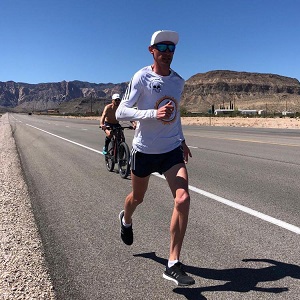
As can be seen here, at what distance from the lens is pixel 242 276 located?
3742 millimetres

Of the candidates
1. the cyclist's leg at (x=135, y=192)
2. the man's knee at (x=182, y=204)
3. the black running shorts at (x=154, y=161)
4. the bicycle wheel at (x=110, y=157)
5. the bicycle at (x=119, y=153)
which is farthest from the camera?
the bicycle wheel at (x=110, y=157)

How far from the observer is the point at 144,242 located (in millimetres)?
4766

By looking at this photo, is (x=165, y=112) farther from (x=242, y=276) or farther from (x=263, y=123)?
(x=263, y=123)

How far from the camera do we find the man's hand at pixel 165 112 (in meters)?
3.55

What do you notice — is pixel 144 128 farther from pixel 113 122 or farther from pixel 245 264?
pixel 113 122

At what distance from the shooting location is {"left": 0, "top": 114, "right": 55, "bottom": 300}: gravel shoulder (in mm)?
3498

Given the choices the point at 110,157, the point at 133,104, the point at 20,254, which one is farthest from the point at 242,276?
the point at 110,157

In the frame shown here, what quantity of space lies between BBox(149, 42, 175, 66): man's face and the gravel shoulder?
230 cm

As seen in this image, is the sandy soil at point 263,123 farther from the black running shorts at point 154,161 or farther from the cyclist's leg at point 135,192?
the black running shorts at point 154,161

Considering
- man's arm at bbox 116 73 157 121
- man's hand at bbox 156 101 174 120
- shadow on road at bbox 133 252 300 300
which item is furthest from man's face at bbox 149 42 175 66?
shadow on road at bbox 133 252 300 300

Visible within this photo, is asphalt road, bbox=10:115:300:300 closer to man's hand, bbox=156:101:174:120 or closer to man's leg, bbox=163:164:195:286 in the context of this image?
man's leg, bbox=163:164:195:286

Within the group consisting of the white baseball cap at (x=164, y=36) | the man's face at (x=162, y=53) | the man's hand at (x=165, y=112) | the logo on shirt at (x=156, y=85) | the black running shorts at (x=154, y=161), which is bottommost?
the black running shorts at (x=154, y=161)

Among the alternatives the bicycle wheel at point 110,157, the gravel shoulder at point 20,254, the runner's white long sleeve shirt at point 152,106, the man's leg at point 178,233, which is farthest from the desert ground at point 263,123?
the man's leg at point 178,233

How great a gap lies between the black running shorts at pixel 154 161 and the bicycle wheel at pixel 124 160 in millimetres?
5257
